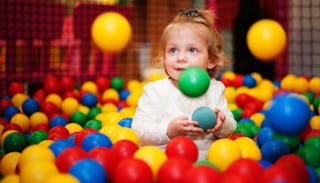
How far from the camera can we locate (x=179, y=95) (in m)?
1.32

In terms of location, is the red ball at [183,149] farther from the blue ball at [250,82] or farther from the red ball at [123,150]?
the blue ball at [250,82]

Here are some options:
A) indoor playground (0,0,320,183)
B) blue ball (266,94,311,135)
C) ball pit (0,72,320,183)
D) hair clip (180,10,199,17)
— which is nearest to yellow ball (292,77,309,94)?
indoor playground (0,0,320,183)

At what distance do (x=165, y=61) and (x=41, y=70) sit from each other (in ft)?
7.39

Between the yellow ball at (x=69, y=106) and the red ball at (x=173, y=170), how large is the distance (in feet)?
4.11

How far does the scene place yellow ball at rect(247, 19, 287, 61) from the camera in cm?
218

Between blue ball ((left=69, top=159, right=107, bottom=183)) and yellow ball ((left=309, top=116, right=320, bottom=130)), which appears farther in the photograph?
yellow ball ((left=309, top=116, right=320, bottom=130))

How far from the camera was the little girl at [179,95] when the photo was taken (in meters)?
1.29

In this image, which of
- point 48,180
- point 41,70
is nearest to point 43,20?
point 41,70

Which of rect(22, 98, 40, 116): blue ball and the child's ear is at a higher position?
the child's ear

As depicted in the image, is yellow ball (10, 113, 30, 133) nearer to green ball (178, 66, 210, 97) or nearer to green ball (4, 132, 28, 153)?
green ball (4, 132, 28, 153)

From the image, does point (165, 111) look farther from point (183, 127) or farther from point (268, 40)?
point (268, 40)

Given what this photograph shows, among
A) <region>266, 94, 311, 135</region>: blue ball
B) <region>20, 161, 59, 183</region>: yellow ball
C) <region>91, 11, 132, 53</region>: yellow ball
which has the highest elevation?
<region>91, 11, 132, 53</region>: yellow ball

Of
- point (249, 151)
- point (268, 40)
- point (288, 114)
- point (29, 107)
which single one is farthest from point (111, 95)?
point (288, 114)

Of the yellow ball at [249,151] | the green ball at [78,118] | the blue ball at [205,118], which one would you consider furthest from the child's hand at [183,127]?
the green ball at [78,118]
